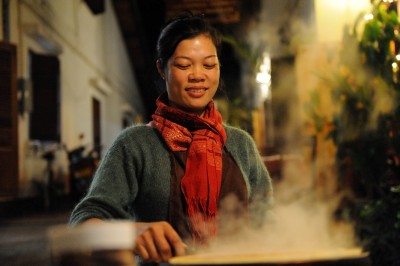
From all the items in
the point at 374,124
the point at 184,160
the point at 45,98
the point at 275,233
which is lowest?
the point at 275,233

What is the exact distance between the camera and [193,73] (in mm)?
2049

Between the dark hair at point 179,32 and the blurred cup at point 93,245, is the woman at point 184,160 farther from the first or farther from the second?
the blurred cup at point 93,245

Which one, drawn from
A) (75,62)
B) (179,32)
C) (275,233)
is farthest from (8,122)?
(275,233)

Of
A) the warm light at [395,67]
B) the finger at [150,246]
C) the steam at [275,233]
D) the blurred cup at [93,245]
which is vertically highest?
the warm light at [395,67]

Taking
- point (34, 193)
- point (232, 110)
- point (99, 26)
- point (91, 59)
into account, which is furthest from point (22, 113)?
point (99, 26)

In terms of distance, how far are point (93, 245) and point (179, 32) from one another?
48.0 inches

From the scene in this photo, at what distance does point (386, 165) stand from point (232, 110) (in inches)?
202

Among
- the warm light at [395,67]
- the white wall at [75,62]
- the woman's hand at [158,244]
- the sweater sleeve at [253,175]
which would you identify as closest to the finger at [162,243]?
the woman's hand at [158,244]

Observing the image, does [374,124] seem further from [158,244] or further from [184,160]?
[158,244]

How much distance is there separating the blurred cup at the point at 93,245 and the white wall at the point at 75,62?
8478 millimetres

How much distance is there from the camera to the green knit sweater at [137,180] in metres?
1.83

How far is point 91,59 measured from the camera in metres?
17.5

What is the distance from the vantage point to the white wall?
1098cm

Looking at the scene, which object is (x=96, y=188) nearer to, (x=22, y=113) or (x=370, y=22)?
(x=370, y=22)
